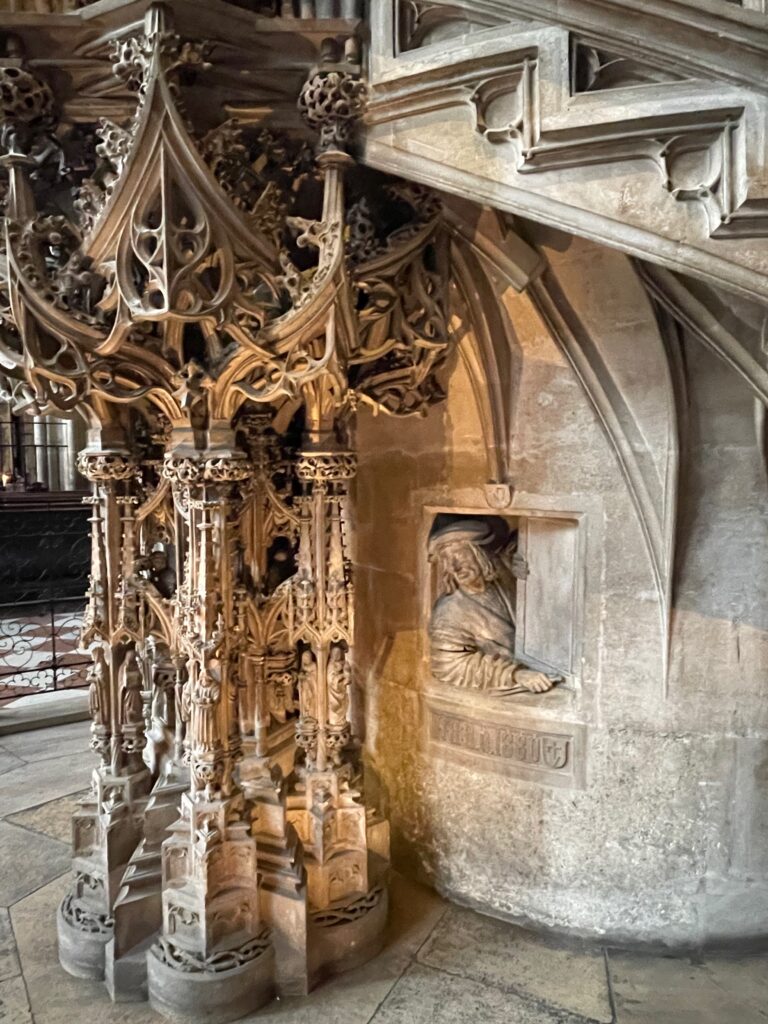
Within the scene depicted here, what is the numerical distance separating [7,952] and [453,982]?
185cm

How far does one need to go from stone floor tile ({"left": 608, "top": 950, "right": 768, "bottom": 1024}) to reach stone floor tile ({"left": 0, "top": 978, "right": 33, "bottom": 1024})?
2.20 m

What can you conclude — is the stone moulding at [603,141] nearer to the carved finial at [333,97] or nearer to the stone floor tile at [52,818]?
the carved finial at [333,97]

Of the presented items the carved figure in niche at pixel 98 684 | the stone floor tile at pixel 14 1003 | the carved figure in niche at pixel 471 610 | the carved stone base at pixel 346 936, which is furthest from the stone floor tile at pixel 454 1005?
the carved figure in niche at pixel 98 684

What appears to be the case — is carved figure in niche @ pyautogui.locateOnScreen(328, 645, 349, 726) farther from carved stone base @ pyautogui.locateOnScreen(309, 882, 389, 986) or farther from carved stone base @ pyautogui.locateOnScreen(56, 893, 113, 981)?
carved stone base @ pyautogui.locateOnScreen(56, 893, 113, 981)

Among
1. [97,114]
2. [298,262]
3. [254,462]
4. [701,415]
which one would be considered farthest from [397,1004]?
[97,114]

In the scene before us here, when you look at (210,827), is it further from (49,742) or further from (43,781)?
(49,742)

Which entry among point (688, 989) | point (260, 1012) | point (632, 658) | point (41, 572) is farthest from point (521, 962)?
point (41, 572)

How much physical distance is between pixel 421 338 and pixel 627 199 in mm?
968

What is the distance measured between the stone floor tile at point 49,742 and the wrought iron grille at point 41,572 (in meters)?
1.45

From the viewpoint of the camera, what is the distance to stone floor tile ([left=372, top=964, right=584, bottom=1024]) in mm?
2844

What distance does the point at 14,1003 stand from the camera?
2893 millimetres

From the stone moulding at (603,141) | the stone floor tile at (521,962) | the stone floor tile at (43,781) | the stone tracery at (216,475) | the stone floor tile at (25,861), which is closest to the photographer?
the stone moulding at (603,141)

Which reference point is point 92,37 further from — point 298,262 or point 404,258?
point 404,258

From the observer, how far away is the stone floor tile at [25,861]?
368 centimetres
